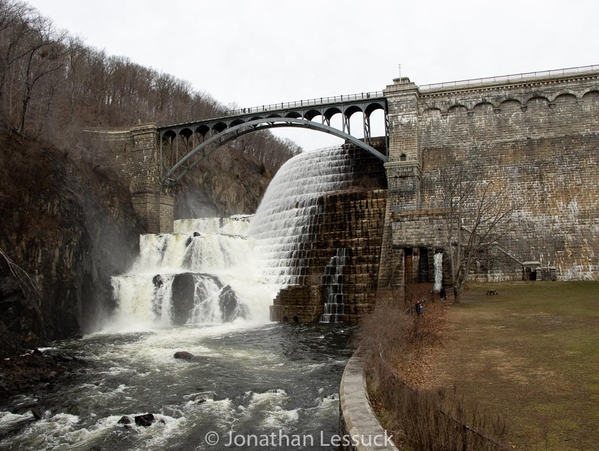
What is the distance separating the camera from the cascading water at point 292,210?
1142 inches

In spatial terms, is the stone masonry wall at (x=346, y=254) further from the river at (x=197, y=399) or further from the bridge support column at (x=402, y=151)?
the river at (x=197, y=399)

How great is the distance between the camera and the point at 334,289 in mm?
25766

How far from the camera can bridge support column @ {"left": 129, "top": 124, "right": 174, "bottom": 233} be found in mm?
37625

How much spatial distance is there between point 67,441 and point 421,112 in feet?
91.1

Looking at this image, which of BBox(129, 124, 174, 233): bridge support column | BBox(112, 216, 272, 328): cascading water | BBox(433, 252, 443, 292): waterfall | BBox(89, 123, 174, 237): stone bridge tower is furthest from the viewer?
BBox(89, 123, 174, 237): stone bridge tower

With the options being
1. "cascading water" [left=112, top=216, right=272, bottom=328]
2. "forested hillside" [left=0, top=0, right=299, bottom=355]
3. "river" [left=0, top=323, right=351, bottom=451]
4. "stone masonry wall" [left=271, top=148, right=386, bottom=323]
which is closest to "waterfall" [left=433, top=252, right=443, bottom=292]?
"stone masonry wall" [left=271, top=148, right=386, bottom=323]

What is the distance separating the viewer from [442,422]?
578 cm

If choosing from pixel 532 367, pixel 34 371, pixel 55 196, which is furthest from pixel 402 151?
pixel 34 371

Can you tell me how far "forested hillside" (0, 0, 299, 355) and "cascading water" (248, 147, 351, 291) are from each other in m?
9.30

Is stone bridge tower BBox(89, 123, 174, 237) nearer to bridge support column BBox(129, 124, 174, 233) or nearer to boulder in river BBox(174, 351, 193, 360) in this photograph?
bridge support column BBox(129, 124, 174, 233)

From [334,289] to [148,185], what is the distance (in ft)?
65.0

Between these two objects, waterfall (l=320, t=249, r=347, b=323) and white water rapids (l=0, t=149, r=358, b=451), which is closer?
white water rapids (l=0, t=149, r=358, b=451)

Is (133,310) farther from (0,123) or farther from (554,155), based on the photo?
(554,155)

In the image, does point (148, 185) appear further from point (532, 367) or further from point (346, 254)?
point (532, 367)
